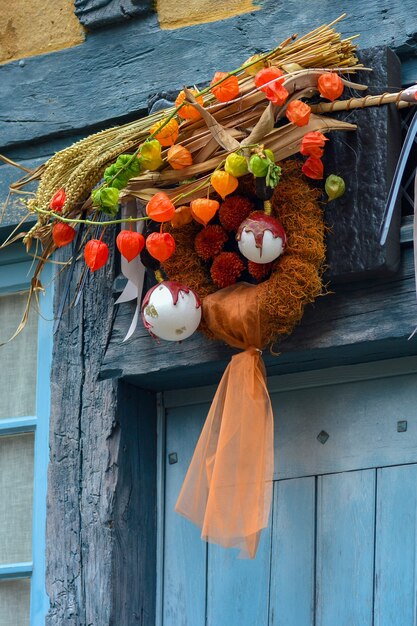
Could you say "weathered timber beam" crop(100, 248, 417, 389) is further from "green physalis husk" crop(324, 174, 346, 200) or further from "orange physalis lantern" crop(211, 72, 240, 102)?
"orange physalis lantern" crop(211, 72, 240, 102)

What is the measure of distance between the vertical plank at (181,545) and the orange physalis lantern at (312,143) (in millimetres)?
696

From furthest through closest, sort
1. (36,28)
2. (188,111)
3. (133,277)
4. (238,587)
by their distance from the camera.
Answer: (36,28) < (133,277) < (238,587) < (188,111)

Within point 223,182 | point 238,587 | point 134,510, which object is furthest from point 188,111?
point 238,587

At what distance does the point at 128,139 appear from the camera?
322 cm

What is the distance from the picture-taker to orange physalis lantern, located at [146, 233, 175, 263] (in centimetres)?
301

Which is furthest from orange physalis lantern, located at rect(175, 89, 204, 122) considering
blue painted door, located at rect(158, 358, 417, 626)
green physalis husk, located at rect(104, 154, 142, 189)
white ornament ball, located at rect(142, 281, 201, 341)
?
blue painted door, located at rect(158, 358, 417, 626)

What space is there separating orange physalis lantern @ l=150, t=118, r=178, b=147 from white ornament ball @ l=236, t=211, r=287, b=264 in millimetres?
257

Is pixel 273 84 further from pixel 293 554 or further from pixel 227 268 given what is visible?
pixel 293 554

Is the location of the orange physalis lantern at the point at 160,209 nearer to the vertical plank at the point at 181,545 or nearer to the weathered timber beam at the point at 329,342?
the weathered timber beam at the point at 329,342

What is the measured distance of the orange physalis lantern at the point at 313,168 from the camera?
119 inches

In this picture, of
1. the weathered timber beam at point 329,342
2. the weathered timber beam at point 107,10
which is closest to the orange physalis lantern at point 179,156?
the weathered timber beam at point 329,342

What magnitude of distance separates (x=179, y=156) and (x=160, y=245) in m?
0.21

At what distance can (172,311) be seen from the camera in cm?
301

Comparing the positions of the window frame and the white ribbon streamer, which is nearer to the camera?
the white ribbon streamer
